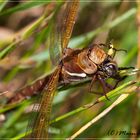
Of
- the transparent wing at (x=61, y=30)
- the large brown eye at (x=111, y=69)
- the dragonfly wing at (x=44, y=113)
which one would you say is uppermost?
the transparent wing at (x=61, y=30)

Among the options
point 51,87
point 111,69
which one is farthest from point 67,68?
point 111,69

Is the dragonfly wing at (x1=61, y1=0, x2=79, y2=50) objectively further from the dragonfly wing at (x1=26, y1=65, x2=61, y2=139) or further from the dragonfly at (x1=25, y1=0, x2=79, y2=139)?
the dragonfly wing at (x1=26, y1=65, x2=61, y2=139)

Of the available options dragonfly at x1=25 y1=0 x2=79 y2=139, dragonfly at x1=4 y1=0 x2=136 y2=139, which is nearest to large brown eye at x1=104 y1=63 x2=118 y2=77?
dragonfly at x1=4 y1=0 x2=136 y2=139

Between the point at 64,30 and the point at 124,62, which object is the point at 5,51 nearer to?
the point at 64,30

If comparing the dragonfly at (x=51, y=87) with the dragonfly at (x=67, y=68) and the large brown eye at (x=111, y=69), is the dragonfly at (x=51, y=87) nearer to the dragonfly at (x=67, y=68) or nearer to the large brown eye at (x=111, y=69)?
the dragonfly at (x=67, y=68)

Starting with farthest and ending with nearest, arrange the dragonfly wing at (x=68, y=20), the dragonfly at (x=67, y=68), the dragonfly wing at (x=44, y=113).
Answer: the dragonfly wing at (x=68, y=20) → the dragonfly at (x=67, y=68) → the dragonfly wing at (x=44, y=113)

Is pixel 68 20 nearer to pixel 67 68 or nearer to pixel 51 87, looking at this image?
pixel 67 68

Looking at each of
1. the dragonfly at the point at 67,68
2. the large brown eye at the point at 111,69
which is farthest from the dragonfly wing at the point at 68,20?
the large brown eye at the point at 111,69
